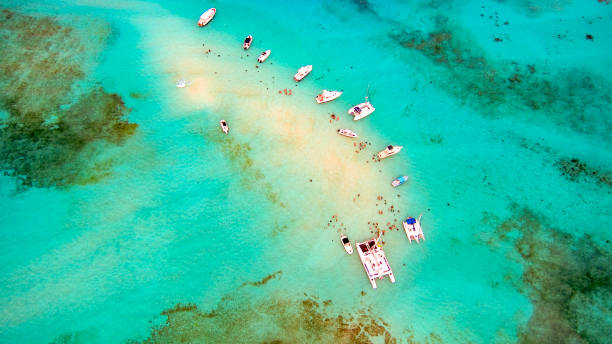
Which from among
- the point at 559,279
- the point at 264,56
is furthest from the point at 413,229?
the point at 264,56

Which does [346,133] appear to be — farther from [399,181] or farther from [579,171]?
[579,171]

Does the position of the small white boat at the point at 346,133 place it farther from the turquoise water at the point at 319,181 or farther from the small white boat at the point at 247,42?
the small white boat at the point at 247,42

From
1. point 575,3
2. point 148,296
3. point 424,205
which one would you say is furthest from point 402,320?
point 575,3

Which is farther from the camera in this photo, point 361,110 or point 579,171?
point 361,110

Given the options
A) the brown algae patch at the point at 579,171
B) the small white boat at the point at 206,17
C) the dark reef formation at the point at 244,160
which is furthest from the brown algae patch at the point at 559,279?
the small white boat at the point at 206,17

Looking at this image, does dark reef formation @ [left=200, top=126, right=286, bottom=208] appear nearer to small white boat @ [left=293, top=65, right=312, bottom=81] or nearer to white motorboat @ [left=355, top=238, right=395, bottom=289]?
white motorboat @ [left=355, top=238, right=395, bottom=289]
